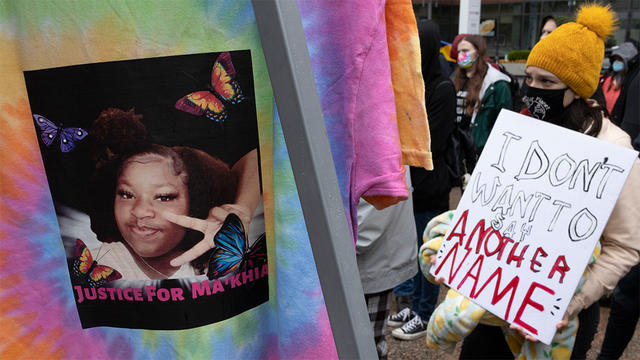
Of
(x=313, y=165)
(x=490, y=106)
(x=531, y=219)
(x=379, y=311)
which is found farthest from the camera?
(x=490, y=106)

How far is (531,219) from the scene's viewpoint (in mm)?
1789

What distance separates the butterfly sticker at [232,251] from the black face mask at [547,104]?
1.54m

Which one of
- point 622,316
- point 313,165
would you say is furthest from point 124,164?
point 622,316

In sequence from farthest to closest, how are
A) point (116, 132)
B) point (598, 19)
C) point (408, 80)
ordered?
point (598, 19) → point (408, 80) → point (116, 132)

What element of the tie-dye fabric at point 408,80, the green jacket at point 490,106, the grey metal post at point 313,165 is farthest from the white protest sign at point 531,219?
the green jacket at point 490,106

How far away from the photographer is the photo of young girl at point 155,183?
2.93 ft

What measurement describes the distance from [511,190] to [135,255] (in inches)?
52.2

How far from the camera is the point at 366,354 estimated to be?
2.36 ft

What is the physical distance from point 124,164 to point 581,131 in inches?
67.7

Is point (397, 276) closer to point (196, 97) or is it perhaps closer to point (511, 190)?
point (511, 190)

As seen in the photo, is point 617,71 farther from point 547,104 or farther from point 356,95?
point 356,95

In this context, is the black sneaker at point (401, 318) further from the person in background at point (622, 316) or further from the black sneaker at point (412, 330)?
the person in background at point (622, 316)

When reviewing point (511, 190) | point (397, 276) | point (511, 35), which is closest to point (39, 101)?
point (511, 190)

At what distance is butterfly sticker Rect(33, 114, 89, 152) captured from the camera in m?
0.91
